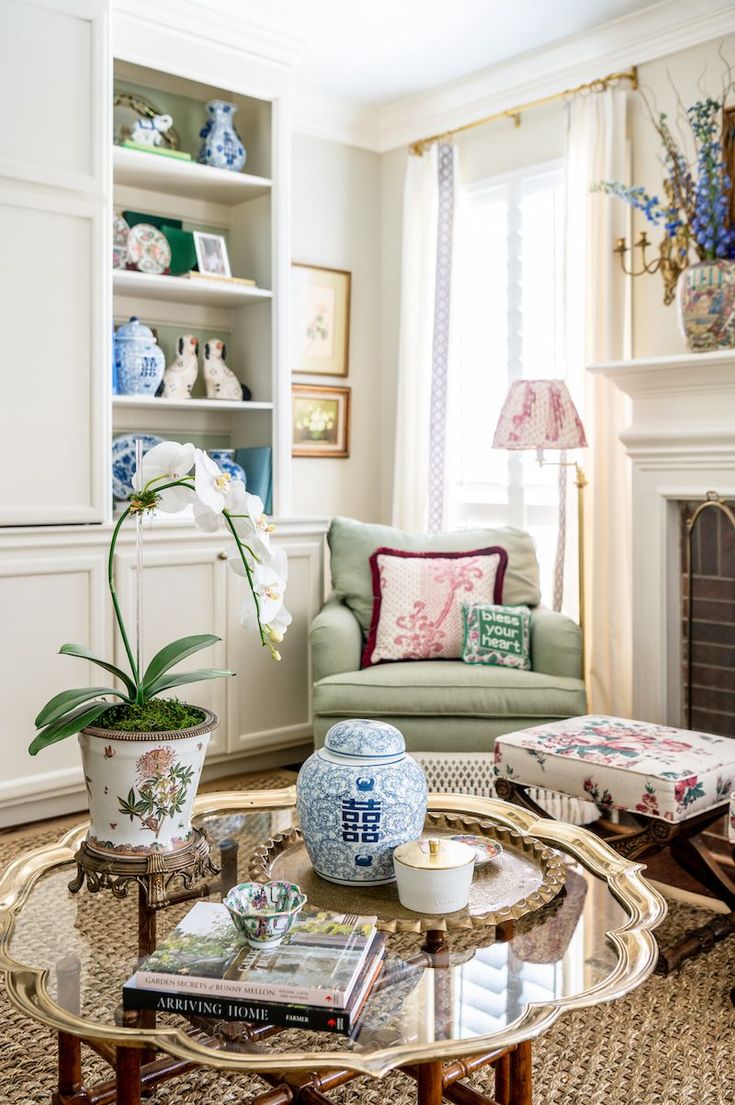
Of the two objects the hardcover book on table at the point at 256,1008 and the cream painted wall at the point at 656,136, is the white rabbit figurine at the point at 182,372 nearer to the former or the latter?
the cream painted wall at the point at 656,136

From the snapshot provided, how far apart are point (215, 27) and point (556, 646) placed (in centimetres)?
242

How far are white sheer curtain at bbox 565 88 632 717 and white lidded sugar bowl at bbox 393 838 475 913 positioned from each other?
2.33 meters

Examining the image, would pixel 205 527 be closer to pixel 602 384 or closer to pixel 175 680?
pixel 175 680

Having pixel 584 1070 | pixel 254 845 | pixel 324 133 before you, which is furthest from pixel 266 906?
pixel 324 133

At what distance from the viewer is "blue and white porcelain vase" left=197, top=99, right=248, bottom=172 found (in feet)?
12.3

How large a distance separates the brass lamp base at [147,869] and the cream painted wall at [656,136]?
2.70 meters

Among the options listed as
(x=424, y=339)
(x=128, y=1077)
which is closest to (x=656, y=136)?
(x=424, y=339)

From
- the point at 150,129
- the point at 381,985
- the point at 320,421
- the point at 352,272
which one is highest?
the point at 150,129

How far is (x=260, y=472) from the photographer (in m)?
3.89

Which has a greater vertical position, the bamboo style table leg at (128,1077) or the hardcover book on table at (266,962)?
the hardcover book on table at (266,962)

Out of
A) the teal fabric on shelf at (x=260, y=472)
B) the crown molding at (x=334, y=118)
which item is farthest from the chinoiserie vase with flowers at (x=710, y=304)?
the crown molding at (x=334, y=118)

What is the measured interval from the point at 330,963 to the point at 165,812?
36 cm

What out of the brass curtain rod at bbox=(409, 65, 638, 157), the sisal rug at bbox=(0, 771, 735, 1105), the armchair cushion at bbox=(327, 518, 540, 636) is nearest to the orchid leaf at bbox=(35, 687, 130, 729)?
the sisal rug at bbox=(0, 771, 735, 1105)

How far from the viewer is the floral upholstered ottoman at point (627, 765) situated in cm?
230
